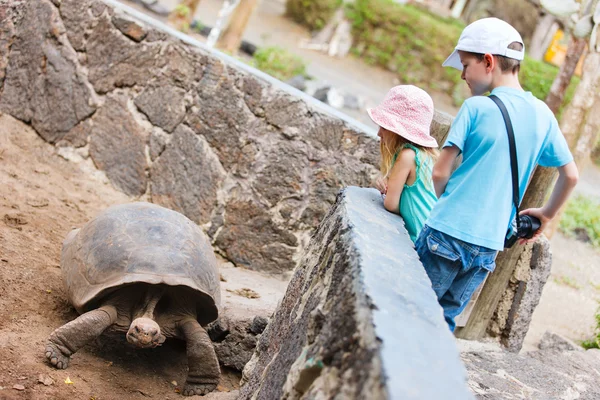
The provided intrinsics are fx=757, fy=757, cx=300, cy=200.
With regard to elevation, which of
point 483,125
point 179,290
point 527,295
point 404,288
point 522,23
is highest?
point 522,23

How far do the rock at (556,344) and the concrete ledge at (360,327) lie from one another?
2888 millimetres

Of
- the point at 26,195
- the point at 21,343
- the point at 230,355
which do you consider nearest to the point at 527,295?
the point at 230,355

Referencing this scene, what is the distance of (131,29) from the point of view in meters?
5.67

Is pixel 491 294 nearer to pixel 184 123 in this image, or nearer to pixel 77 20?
pixel 184 123

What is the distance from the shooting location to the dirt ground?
132 inches

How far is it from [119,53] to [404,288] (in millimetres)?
4154

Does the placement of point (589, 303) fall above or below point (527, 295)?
below

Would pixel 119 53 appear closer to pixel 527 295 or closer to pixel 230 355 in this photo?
pixel 230 355

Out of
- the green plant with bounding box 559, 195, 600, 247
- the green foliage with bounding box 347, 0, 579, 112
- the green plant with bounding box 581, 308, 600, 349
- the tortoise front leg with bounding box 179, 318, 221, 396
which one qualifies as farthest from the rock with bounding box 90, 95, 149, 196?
the green foliage with bounding box 347, 0, 579, 112

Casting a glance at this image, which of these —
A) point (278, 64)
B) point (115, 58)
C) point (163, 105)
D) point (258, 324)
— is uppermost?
point (115, 58)

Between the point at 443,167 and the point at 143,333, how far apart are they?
5.22 ft

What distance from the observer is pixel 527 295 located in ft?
15.3

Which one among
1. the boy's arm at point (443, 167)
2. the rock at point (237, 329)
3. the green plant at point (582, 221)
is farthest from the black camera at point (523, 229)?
the green plant at point (582, 221)

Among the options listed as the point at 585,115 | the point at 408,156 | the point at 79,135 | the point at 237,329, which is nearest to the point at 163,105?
the point at 79,135
